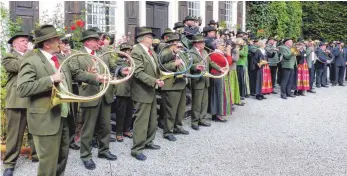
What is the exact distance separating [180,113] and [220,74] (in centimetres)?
145

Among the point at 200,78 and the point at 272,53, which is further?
the point at 272,53

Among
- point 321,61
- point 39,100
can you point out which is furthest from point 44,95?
point 321,61

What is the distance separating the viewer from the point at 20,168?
548 centimetres

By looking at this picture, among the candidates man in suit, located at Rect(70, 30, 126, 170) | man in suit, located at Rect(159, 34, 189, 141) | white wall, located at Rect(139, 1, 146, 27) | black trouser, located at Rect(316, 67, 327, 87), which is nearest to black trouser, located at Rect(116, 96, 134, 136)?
man in suit, located at Rect(159, 34, 189, 141)

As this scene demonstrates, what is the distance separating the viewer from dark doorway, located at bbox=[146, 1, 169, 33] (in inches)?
486

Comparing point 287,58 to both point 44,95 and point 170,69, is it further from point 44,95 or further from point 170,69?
point 44,95

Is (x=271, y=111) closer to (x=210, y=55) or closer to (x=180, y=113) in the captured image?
(x=210, y=55)

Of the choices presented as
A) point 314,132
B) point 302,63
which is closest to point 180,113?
point 314,132

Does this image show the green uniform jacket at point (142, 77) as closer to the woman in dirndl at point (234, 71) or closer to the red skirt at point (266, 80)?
the woman in dirndl at point (234, 71)

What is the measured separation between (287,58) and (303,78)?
1.25 metres

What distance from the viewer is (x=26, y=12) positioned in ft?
27.8

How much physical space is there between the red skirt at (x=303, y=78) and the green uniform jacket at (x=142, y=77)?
7.79 meters

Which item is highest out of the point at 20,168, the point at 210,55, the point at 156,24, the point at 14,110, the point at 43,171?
the point at 156,24

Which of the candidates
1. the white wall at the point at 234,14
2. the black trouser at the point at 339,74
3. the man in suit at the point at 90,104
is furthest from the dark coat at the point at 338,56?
the man in suit at the point at 90,104
